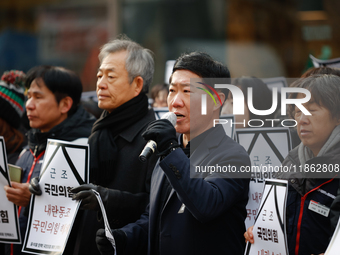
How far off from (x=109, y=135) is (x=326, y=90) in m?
1.50

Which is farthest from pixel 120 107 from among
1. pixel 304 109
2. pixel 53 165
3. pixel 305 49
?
pixel 305 49

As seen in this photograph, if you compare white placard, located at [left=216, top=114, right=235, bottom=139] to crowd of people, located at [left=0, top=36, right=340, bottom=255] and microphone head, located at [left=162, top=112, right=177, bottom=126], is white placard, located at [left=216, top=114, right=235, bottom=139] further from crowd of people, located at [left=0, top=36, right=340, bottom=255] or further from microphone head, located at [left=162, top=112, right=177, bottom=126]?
microphone head, located at [left=162, top=112, right=177, bottom=126]

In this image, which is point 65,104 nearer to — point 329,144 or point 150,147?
point 150,147

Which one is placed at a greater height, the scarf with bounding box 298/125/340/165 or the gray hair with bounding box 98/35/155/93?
the gray hair with bounding box 98/35/155/93

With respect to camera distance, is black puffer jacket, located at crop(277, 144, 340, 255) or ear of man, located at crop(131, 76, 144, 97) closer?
black puffer jacket, located at crop(277, 144, 340, 255)

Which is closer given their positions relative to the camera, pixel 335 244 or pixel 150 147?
Answer: pixel 335 244

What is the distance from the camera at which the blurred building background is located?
27.2 feet

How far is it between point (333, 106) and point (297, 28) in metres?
6.50

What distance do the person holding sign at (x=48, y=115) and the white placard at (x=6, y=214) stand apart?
106mm

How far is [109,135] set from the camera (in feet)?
10.2

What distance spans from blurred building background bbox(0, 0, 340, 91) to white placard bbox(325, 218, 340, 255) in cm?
611

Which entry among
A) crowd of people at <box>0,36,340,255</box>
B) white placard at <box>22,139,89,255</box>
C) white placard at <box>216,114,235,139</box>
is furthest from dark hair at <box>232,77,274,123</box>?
white placard at <box>22,139,89,255</box>

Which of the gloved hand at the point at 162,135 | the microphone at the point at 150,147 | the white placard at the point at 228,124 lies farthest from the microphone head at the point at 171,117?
the white placard at the point at 228,124

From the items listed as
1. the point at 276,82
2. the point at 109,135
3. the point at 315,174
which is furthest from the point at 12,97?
the point at 315,174
